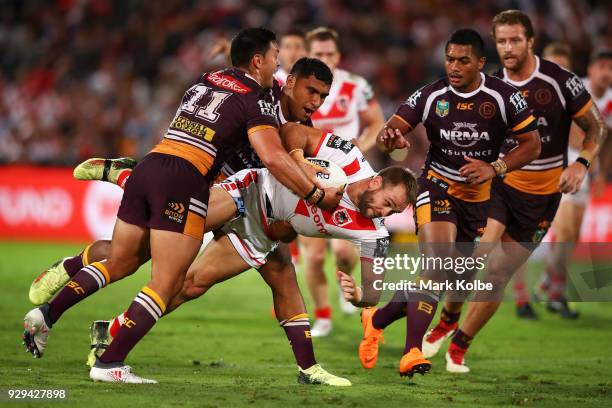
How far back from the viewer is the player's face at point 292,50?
39.1 ft

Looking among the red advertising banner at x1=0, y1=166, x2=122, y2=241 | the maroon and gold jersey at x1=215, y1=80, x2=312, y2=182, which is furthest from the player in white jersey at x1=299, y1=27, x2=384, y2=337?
the red advertising banner at x1=0, y1=166, x2=122, y2=241

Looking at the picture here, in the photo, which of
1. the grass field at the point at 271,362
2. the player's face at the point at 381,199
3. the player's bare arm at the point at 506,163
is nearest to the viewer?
the grass field at the point at 271,362

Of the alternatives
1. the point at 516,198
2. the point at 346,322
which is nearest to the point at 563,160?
the point at 516,198

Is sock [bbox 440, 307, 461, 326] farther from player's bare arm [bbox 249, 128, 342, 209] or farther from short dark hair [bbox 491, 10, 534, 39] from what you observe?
short dark hair [bbox 491, 10, 534, 39]

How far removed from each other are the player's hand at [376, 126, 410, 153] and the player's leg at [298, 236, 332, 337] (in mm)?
2830

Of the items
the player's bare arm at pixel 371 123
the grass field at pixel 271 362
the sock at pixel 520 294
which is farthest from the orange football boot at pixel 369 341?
the sock at pixel 520 294

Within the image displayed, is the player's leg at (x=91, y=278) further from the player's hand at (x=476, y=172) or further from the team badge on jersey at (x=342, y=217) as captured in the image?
the player's hand at (x=476, y=172)

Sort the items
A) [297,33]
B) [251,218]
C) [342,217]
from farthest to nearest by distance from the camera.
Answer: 1. [297,33]
2. [251,218]
3. [342,217]

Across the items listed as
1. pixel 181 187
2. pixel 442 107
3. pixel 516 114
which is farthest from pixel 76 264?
pixel 516 114

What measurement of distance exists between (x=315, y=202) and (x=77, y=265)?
223 cm

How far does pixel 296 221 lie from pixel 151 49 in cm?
1567

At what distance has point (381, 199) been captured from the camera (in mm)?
7297

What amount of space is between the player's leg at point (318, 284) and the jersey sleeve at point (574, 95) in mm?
3210

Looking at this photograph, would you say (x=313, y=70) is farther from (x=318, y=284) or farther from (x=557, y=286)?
(x=557, y=286)
